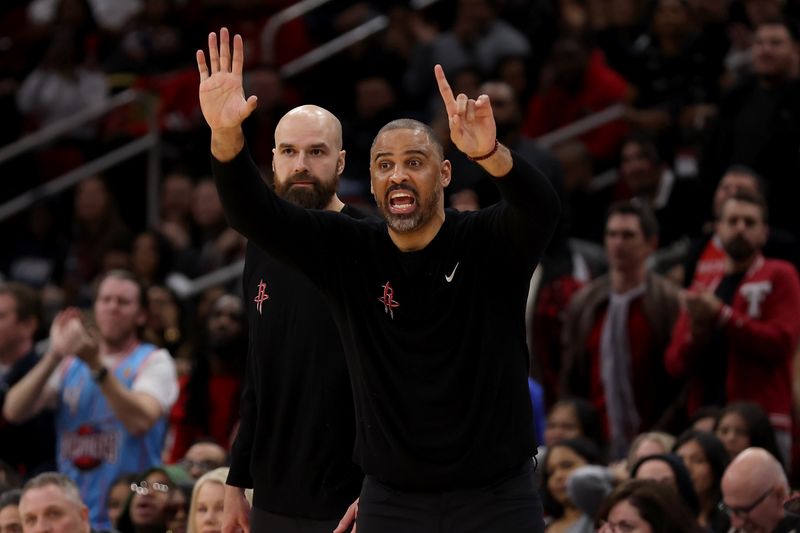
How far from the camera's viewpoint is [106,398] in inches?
323

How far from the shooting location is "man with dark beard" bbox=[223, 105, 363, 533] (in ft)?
17.4

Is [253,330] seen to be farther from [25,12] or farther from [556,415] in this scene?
[25,12]

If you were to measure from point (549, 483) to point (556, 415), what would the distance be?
62 cm

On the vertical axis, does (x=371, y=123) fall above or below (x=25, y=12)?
below

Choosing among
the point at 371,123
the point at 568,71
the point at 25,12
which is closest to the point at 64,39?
the point at 25,12

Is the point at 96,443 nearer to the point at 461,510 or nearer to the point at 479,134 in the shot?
the point at 461,510

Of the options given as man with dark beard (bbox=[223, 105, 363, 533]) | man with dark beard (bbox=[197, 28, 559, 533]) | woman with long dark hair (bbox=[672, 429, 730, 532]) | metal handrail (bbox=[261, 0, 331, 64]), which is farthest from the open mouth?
metal handrail (bbox=[261, 0, 331, 64])

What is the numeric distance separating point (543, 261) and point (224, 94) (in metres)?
5.62

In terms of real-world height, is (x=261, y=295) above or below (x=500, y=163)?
below

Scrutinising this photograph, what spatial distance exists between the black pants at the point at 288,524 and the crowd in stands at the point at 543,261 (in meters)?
1.62

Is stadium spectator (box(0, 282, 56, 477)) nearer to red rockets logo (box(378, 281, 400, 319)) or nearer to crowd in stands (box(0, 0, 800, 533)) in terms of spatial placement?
crowd in stands (box(0, 0, 800, 533))

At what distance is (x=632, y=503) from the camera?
A: 672cm

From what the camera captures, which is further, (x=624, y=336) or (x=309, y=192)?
(x=624, y=336)

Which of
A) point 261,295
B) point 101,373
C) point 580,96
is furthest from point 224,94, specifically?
point 580,96
